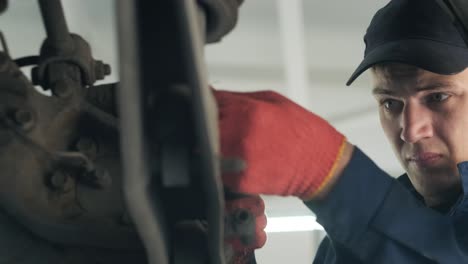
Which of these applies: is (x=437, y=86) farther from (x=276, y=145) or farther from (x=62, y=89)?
(x=62, y=89)

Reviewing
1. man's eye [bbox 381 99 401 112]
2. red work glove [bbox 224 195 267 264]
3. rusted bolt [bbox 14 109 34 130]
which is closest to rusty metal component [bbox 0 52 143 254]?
rusted bolt [bbox 14 109 34 130]

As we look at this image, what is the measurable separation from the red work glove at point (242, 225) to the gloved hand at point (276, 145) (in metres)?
0.03

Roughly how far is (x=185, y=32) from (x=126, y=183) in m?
0.13

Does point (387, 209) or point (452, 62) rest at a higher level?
point (452, 62)

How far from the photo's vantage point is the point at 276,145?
0.61 meters

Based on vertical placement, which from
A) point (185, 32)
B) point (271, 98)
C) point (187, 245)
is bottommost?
point (187, 245)

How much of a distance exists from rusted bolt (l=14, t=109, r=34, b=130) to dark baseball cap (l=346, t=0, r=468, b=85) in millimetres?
625

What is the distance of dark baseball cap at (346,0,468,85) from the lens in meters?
0.94

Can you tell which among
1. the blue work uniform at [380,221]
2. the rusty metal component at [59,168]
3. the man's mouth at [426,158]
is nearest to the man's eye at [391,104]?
the man's mouth at [426,158]

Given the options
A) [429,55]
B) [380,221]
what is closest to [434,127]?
[429,55]

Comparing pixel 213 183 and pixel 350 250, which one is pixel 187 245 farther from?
pixel 350 250

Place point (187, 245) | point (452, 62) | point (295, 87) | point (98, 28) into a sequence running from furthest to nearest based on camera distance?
1. point (295, 87)
2. point (98, 28)
3. point (452, 62)
4. point (187, 245)

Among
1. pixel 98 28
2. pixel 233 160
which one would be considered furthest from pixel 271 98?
pixel 98 28

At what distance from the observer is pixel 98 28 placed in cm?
179
